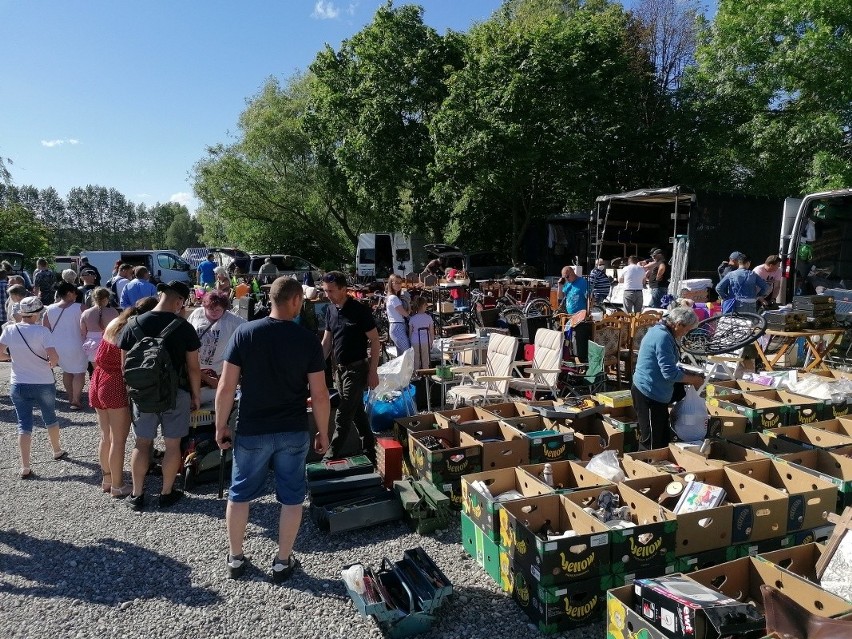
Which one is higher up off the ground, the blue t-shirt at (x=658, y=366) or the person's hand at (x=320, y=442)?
the blue t-shirt at (x=658, y=366)

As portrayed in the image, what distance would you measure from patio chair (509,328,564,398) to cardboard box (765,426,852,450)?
2207 mm

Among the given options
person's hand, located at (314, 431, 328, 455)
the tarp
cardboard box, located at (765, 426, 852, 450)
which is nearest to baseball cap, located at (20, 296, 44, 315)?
person's hand, located at (314, 431, 328, 455)

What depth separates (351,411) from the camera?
487cm

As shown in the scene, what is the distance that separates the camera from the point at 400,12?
21078 mm

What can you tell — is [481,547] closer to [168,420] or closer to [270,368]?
[270,368]

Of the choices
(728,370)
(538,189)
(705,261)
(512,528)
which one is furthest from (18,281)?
(538,189)

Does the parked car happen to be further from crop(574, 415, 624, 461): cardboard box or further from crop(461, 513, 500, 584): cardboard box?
crop(461, 513, 500, 584): cardboard box

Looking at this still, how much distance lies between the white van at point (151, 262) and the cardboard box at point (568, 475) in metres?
19.7

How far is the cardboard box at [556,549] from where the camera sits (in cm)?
265

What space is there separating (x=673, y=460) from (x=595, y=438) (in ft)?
2.07

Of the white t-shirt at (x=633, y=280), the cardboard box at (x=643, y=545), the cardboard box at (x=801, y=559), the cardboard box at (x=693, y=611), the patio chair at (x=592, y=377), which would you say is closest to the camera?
the cardboard box at (x=693, y=611)

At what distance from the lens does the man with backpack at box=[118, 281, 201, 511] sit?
149 inches

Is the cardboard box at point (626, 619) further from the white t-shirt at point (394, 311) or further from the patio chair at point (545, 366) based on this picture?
the white t-shirt at point (394, 311)

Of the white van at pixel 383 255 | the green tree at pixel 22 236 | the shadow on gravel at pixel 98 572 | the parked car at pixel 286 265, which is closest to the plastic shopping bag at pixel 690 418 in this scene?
the shadow on gravel at pixel 98 572
